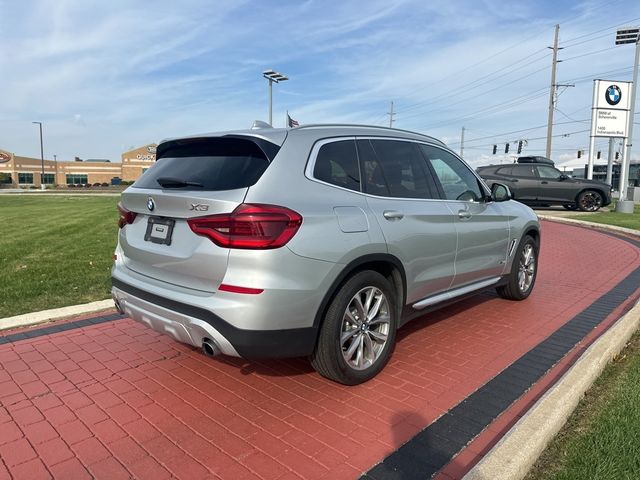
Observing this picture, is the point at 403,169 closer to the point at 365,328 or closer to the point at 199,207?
the point at 365,328

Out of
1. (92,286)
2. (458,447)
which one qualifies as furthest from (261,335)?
(92,286)

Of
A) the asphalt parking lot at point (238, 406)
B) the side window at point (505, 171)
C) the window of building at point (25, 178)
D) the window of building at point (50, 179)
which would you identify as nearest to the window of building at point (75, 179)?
the window of building at point (50, 179)

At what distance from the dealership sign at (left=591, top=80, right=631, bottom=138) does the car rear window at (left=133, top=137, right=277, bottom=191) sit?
22.4 metres

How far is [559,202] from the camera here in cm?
1891

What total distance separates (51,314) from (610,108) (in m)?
23.6

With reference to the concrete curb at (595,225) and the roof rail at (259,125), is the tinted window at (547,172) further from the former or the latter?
the roof rail at (259,125)

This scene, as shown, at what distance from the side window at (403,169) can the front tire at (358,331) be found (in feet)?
2.62

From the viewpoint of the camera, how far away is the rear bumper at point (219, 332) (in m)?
2.96

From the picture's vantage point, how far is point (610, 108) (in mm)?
21656

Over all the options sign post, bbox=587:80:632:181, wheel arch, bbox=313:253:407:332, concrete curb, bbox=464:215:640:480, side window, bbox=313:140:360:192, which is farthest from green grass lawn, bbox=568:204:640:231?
side window, bbox=313:140:360:192

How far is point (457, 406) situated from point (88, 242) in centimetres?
887

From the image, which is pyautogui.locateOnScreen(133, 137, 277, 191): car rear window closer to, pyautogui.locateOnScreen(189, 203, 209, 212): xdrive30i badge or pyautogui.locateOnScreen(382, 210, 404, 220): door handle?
pyautogui.locateOnScreen(189, 203, 209, 212): xdrive30i badge

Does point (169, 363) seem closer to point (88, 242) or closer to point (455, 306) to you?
point (455, 306)

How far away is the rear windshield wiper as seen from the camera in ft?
10.7
